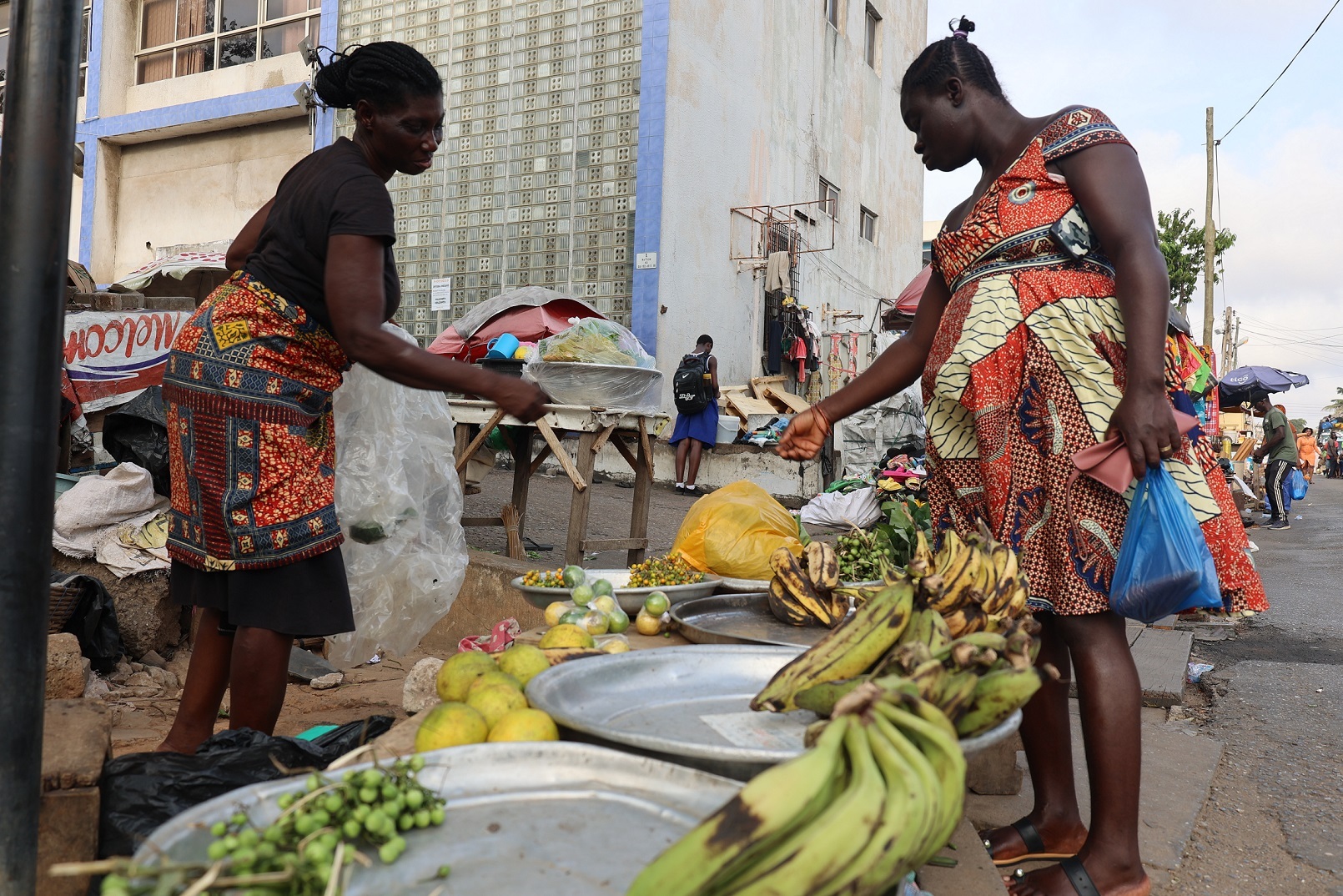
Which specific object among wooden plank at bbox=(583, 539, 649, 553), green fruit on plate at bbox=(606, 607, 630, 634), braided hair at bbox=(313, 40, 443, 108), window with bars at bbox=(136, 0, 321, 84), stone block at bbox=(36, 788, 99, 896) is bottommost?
stone block at bbox=(36, 788, 99, 896)

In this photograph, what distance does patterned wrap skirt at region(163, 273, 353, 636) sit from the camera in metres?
2.17

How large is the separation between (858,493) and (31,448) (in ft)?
24.7

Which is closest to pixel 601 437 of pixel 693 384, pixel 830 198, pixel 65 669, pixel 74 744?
pixel 65 669

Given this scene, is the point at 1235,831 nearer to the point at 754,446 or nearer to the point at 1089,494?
the point at 1089,494

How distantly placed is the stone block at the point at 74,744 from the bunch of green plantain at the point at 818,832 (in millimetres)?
1355

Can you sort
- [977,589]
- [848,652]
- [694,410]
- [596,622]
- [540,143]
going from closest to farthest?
[848,652], [977,589], [596,622], [694,410], [540,143]

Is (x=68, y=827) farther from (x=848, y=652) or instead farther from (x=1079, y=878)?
(x=1079, y=878)

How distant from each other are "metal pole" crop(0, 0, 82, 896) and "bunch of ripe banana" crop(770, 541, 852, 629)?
188 cm

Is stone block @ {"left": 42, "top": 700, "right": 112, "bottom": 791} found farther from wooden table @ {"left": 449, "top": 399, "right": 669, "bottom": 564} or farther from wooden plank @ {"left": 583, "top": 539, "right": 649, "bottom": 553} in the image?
wooden plank @ {"left": 583, "top": 539, "right": 649, "bottom": 553}

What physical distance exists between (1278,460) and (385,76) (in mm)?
14614

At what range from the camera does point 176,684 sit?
4254mm

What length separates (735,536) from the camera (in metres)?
3.35

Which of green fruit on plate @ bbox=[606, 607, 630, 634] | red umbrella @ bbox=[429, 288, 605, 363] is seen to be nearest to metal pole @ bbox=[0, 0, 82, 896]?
green fruit on plate @ bbox=[606, 607, 630, 634]

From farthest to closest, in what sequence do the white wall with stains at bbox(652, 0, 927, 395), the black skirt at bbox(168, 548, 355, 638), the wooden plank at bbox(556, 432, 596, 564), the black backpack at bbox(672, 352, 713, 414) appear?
the white wall with stains at bbox(652, 0, 927, 395)
the black backpack at bbox(672, 352, 713, 414)
the wooden plank at bbox(556, 432, 596, 564)
the black skirt at bbox(168, 548, 355, 638)
